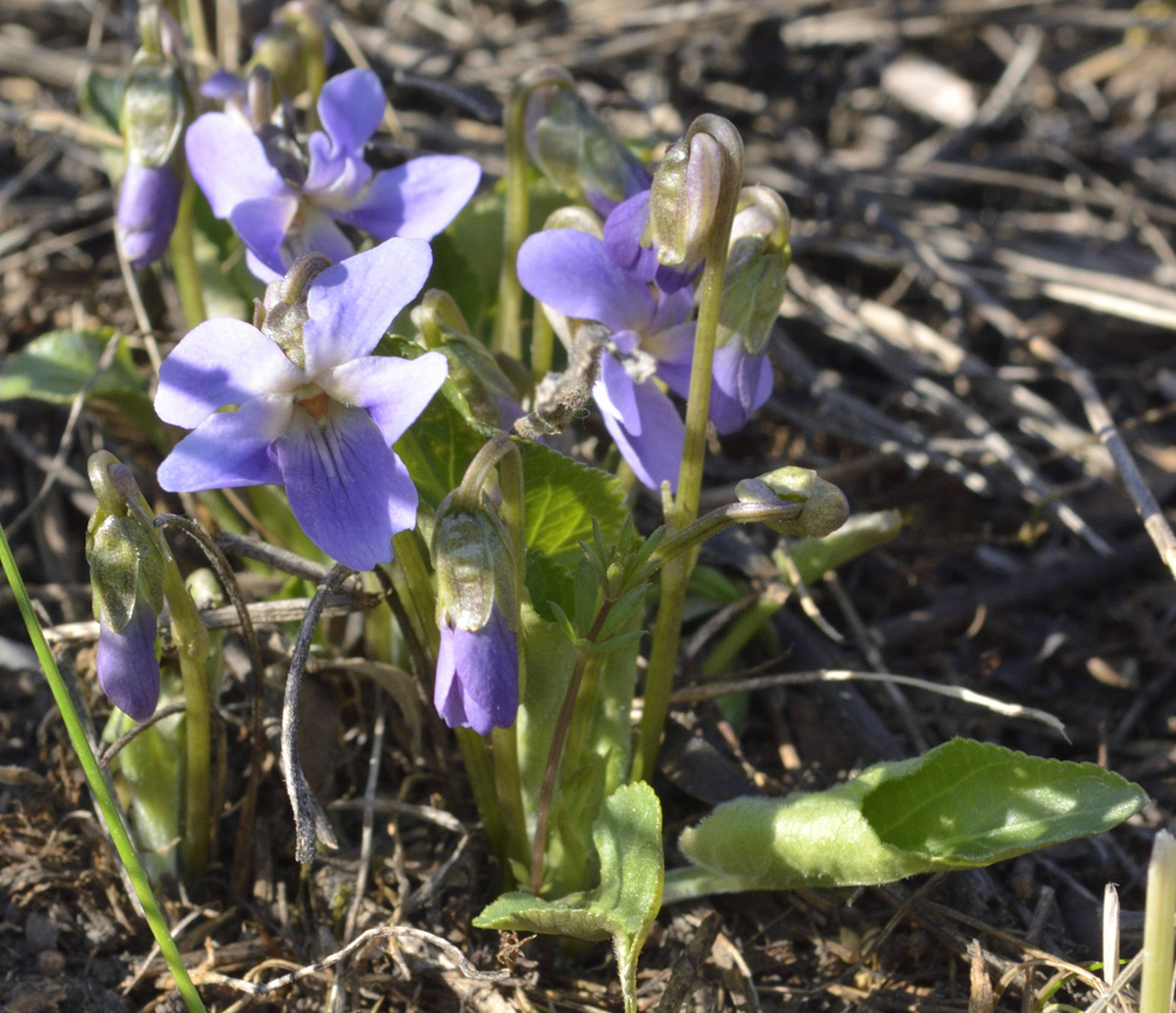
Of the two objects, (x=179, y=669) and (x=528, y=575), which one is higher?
(x=528, y=575)

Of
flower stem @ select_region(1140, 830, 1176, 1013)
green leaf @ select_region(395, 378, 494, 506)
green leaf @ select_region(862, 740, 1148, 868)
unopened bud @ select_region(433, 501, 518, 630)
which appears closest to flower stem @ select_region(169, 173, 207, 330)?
green leaf @ select_region(395, 378, 494, 506)

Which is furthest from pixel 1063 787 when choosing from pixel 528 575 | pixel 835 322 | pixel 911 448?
pixel 835 322

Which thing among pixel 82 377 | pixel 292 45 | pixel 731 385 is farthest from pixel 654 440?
pixel 82 377

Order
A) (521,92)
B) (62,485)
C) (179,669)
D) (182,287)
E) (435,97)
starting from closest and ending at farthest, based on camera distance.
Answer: (179,669), (521,92), (182,287), (62,485), (435,97)

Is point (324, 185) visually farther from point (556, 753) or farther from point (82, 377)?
point (556, 753)

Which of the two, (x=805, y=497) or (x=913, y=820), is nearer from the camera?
(x=805, y=497)

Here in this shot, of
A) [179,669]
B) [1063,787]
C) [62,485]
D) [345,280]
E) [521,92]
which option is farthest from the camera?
[62,485]

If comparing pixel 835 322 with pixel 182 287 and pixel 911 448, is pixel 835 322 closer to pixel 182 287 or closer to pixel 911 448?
pixel 911 448
